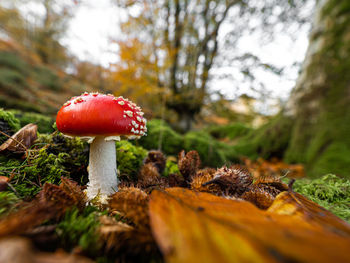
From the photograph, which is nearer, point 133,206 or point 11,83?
point 133,206

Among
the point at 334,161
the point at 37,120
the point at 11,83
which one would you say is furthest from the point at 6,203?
the point at 11,83

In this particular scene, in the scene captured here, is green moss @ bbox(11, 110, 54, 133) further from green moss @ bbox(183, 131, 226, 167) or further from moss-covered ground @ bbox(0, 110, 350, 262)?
green moss @ bbox(183, 131, 226, 167)

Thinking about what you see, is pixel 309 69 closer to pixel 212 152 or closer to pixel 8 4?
pixel 212 152

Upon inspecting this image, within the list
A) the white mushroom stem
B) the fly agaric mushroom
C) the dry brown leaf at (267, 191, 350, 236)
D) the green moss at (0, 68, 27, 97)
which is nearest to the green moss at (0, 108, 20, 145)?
the fly agaric mushroom

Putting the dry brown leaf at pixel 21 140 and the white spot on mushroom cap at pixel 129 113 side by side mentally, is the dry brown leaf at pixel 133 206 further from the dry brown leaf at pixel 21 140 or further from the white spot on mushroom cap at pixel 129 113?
the dry brown leaf at pixel 21 140

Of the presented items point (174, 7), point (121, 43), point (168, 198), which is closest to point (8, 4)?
point (121, 43)

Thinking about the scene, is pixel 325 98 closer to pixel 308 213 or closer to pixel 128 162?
pixel 308 213
